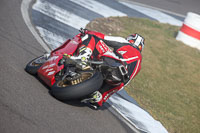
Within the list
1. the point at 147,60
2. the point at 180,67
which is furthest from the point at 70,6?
the point at 180,67

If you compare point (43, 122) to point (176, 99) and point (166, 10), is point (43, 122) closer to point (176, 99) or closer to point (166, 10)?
point (176, 99)

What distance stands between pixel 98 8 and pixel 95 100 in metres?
7.30

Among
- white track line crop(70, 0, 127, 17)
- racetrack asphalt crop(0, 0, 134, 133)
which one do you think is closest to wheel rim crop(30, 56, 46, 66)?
racetrack asphalt crop(0, 0, 134, 133)

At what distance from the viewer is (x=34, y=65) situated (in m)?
5.07

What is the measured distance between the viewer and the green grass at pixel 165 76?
21.3 ft

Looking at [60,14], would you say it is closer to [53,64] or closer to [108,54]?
[53,64]

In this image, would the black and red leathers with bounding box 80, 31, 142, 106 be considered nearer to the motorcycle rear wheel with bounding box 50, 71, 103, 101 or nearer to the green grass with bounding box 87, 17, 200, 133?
the motorcycle rear wheel with bounding box 50, 71, 103, 101

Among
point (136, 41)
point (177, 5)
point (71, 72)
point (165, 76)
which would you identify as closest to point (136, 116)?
point (136, 41)

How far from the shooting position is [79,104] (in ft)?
15.7

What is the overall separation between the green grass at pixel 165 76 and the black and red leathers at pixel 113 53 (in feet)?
5.38

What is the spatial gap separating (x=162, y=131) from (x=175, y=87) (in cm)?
262

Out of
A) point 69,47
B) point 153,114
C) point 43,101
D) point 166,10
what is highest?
point 69,47

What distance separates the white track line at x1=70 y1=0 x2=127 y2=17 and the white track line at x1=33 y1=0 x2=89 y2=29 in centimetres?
166

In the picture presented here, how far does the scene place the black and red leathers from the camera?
188 inches
